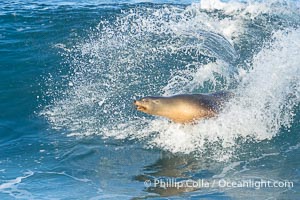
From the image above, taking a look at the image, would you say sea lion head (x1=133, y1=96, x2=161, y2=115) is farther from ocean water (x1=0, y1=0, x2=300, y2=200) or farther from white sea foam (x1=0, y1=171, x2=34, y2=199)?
white sea foam (x1=0, y1=171, x2=34, y2=199)

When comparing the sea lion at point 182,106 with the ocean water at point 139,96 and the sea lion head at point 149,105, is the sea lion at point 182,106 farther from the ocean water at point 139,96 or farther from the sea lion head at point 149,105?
the ocean water at point 139,96

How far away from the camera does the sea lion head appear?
24.6 feet

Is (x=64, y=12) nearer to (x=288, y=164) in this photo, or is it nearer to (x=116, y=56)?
(x=116, y=56)

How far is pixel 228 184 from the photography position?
6.54m

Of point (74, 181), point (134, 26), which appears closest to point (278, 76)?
point (74, 181)

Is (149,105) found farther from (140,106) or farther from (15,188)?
(15,188)

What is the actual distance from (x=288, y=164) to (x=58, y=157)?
2911 mm

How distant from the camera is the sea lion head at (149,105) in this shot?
24.6 ft

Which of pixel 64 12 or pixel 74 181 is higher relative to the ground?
pixel 64 12

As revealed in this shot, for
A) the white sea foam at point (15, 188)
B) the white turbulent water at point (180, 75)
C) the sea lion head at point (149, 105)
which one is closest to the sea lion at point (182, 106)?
the sea lion head at point (149, 105)

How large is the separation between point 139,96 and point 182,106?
110 inches

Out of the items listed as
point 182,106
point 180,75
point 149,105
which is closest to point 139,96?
point 180,75

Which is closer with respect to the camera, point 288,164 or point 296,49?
point 288,164

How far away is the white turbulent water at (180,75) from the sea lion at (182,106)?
0.41 ft
